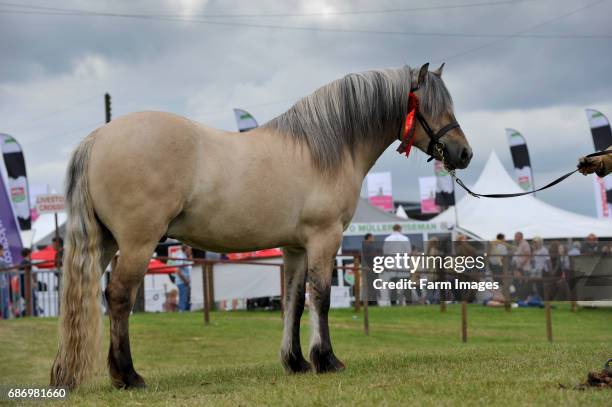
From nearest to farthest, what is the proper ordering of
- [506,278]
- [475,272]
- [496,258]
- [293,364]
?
[293,364], [475,272], [496,258], [506,278]

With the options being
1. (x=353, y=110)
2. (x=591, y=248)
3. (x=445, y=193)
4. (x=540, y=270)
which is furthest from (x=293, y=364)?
(x=445, y=193)

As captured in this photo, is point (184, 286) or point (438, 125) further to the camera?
point (184, 286)

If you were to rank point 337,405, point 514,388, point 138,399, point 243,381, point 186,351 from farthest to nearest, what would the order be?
1. point 186,351
2. point 243,381
3. point 138,399
4. point 514,388
5. point 337,405

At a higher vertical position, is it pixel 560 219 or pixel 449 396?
pixel 560 219

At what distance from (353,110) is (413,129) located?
2.29 ft

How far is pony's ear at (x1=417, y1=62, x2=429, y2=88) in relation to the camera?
709cm

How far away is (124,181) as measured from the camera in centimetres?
588

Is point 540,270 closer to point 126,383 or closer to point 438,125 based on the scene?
point 438,125

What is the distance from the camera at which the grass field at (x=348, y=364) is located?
16.4 ft

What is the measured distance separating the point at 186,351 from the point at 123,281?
709 cm

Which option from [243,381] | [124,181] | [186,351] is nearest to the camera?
[124,181]

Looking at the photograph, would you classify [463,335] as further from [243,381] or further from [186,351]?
[243,381]

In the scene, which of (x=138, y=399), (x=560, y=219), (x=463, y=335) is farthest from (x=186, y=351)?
(x=560, y=219)

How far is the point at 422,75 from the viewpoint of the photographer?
718 cm
